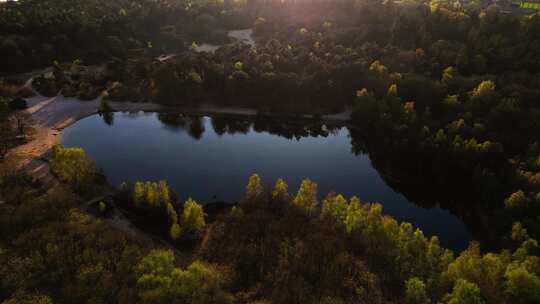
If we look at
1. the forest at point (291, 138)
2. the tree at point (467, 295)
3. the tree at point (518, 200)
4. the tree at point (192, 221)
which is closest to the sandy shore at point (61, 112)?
the forest at point (291, 138)

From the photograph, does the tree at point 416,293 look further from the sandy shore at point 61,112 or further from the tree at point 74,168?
the sandy shore at point 61,112

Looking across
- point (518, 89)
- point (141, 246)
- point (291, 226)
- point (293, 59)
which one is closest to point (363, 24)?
point (293, 59)

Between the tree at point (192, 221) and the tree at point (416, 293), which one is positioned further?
the tree at point (192, 221)

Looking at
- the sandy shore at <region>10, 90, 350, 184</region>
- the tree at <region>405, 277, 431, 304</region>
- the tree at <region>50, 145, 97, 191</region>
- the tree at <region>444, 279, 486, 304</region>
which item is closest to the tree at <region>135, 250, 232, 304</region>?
the tree at <region>405, 277, 431, 304</region>

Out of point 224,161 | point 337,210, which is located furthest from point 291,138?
point 337,210

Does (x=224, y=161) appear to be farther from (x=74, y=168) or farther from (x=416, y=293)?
(x=416, y=293)

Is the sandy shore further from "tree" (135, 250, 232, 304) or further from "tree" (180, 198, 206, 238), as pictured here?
"tree" (135, 250, 232, 304)
